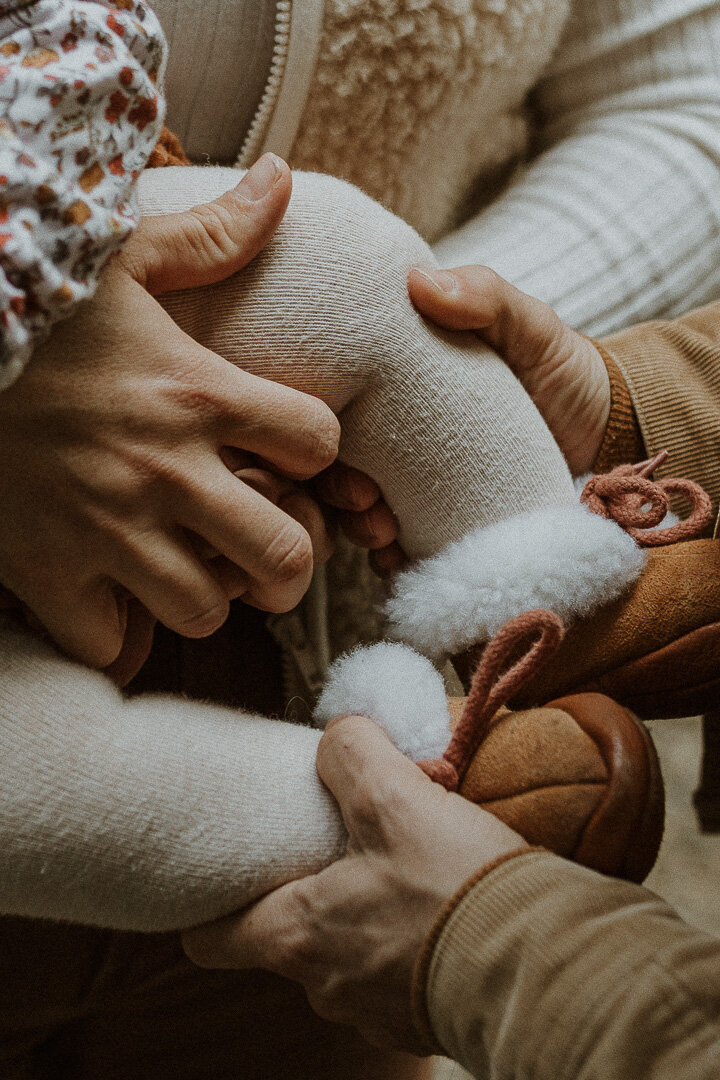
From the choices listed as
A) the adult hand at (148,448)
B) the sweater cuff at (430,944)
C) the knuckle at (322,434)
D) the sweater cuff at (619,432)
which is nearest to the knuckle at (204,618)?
the adult hand at (148,448)

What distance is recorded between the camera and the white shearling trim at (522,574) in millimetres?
488

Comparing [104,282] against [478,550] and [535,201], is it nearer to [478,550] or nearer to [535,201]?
[478,550]

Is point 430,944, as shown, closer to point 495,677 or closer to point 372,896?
point 372,896

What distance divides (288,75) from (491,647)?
1.52 ft

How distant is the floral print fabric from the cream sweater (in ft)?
0.70

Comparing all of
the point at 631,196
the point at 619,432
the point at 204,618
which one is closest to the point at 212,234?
the point at 204,618

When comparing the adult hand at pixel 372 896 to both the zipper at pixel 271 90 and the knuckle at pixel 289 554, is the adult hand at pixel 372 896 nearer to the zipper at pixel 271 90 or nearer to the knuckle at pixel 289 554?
the knuckle at pixel 289 554

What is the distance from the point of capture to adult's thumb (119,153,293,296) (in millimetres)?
445

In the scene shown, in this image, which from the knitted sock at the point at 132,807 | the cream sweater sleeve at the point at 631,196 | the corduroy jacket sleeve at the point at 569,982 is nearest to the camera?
the corduroy jacket sleeve at the point at 569,982

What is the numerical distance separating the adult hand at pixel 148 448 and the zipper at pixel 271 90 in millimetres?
182

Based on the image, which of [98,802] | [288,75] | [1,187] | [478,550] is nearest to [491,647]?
[478,550]

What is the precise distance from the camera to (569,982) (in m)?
0.33

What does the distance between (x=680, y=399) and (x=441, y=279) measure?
218mm

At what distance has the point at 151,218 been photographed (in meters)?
0.46
